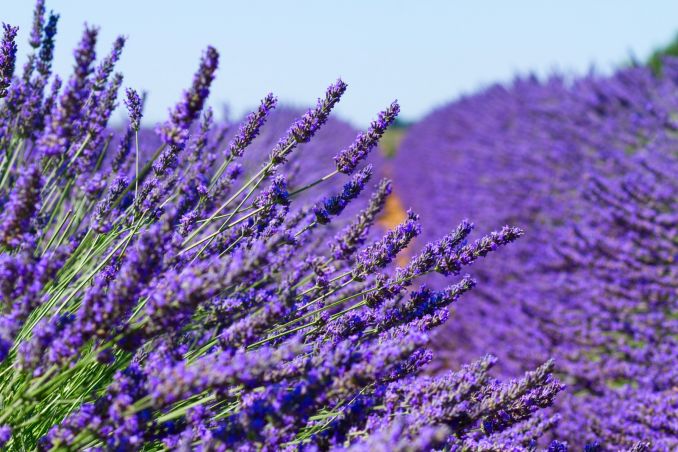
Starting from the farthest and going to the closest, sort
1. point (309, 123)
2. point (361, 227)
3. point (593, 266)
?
point (593, 266) → point (309, 123) → point (361, 227)

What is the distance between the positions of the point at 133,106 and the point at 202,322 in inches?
25.3

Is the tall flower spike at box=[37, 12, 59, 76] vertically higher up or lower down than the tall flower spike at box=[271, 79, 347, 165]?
higher up

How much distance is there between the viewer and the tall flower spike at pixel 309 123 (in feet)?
5.21

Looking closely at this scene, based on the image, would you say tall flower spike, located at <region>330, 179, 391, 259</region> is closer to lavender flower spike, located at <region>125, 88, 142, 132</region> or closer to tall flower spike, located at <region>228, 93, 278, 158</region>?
tall flower spike, located at <region>228, 93, 278, 158</region>

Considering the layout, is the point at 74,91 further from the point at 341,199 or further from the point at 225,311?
the point at 341,199

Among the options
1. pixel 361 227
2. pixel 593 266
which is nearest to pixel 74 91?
pixel 361 227

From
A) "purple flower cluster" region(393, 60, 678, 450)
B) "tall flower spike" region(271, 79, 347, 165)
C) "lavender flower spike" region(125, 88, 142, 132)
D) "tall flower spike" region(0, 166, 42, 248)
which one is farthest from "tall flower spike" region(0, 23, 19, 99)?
"purple flower cluster" region(393, 60, 678, 450)

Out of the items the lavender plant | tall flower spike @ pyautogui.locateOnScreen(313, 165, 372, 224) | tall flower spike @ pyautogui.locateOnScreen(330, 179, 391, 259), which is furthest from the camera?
tall flower spike @ pyautogui.locateOnScreen(313, 165, 372, 224)

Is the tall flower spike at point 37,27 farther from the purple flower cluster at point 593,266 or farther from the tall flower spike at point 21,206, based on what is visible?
the purple flower cluster at point 593,266

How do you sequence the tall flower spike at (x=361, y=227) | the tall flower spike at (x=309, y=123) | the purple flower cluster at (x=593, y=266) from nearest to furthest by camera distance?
the tall flower spike at (x=361, y=227) → the tall flower spike at (x=309, y=123) → the purple flower cluster at (x=593, y=266)

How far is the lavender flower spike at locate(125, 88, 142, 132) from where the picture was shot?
1731mm

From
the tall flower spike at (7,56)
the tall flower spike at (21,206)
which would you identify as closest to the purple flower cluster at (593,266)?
the tall flower spike at (21,206)

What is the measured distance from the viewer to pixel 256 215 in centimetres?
172

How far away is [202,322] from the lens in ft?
4.74
